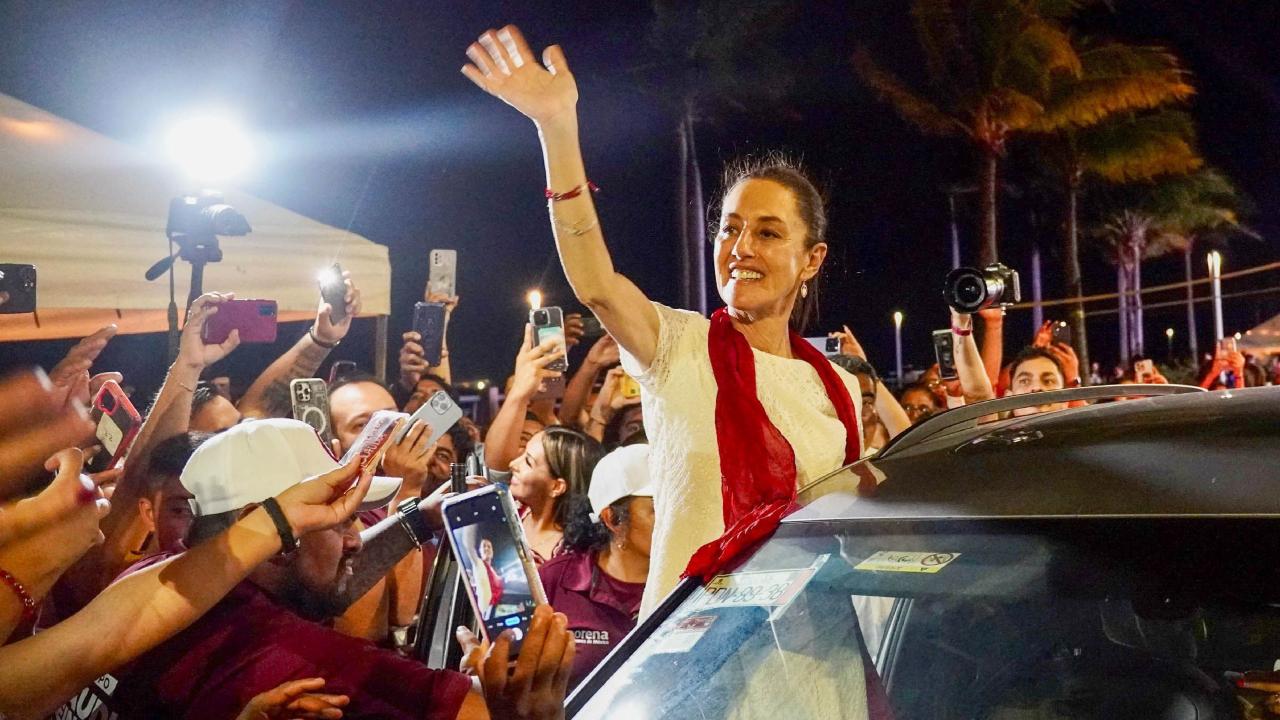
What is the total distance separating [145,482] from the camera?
358 cm

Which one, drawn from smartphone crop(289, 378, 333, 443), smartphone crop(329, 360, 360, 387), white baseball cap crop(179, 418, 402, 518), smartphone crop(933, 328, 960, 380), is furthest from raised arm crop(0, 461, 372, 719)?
smartphone crop(933, 328, 960, 380)

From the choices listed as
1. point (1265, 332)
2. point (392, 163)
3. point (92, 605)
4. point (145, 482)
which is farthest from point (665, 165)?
point (92, 605)

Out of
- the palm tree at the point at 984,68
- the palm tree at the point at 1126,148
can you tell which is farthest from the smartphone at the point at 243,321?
the palm tree at the point at 1126,148

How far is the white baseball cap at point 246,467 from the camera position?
99.8 inches

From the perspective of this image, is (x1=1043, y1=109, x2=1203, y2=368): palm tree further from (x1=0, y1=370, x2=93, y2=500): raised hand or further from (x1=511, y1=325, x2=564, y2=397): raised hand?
(x1=0, y1=370, x2=93, y2=500): raised hand

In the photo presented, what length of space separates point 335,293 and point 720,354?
3.18 meters

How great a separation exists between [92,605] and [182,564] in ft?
0.55

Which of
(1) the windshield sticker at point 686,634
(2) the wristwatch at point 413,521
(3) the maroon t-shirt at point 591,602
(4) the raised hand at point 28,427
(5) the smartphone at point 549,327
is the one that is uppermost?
(5) the smartphone at point 549,327

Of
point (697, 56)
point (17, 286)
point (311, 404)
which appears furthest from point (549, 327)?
point (697, 56)

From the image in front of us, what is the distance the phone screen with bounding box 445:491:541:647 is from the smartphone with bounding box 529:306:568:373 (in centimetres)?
229

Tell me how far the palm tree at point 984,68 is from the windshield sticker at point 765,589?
17613mm

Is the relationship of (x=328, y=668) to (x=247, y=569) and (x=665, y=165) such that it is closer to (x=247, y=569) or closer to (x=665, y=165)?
(x=247, y=569)

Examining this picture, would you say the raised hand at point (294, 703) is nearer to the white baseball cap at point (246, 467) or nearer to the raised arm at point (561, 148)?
the white baseball cap at point (246, 467)

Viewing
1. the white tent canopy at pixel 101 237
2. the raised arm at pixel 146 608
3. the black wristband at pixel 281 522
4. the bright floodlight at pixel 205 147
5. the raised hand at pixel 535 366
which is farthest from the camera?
the bright floodlight at pixel 205 147
